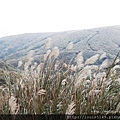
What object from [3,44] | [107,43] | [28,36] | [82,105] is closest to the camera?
[82,105]

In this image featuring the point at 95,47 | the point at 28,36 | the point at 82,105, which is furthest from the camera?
the point at 28,36

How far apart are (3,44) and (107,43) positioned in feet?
138

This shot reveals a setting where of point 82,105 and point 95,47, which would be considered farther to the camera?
point 95,47

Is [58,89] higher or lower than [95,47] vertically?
higher

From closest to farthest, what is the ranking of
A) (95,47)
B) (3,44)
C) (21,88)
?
(21,88) < (95,47) < (3,44)

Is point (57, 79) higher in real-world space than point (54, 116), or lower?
higher

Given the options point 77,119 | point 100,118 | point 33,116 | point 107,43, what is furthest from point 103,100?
point 107,43

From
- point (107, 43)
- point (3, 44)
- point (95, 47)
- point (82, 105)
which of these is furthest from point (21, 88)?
point (3, 44)

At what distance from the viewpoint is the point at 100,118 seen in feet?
7.61

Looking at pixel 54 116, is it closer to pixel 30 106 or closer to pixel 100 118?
pixel 30 106

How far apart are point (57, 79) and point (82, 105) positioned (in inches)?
16.6

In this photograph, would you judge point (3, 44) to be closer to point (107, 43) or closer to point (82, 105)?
point (107, 43)

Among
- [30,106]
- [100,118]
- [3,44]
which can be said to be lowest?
[3,44]

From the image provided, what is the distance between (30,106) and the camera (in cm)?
224
